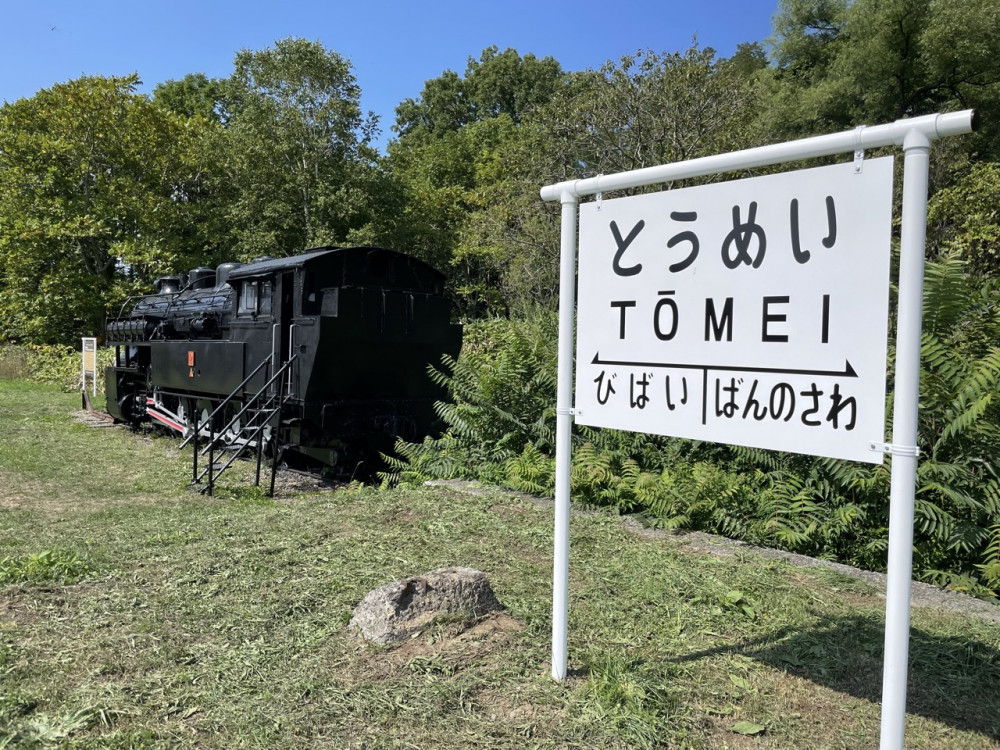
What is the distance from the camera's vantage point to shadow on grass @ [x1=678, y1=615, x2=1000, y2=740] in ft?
9.55

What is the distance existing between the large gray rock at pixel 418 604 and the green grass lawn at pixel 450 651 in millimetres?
76

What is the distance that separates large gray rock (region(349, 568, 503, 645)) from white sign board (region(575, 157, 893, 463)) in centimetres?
115

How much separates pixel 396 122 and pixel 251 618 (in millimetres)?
50818

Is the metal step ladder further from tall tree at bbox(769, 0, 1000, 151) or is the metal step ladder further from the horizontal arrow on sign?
tall tree at bbox(769, 0, 1000, 151)

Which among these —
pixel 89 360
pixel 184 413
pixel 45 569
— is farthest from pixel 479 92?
pixel 45 569

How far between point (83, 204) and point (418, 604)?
28.8 metres

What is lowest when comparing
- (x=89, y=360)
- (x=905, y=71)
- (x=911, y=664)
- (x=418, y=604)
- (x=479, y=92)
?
(x=911, y=664)

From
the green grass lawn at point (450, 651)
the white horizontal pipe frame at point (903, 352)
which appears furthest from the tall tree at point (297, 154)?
the white horizontal pipe frame at point (903, 352)

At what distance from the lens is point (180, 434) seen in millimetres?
13773

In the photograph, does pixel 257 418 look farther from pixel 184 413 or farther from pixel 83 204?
pixel 83 204

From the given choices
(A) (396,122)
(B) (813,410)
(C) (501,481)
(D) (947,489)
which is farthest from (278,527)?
(A) (396,122)

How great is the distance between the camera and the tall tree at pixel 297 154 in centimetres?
2664

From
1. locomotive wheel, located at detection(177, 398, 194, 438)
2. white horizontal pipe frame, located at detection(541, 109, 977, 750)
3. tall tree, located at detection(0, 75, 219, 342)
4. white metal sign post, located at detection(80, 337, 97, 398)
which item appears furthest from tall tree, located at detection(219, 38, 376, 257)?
white horizontal pipe frame, located at detection(541, 109, 977, 750)

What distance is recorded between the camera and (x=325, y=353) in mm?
9539
